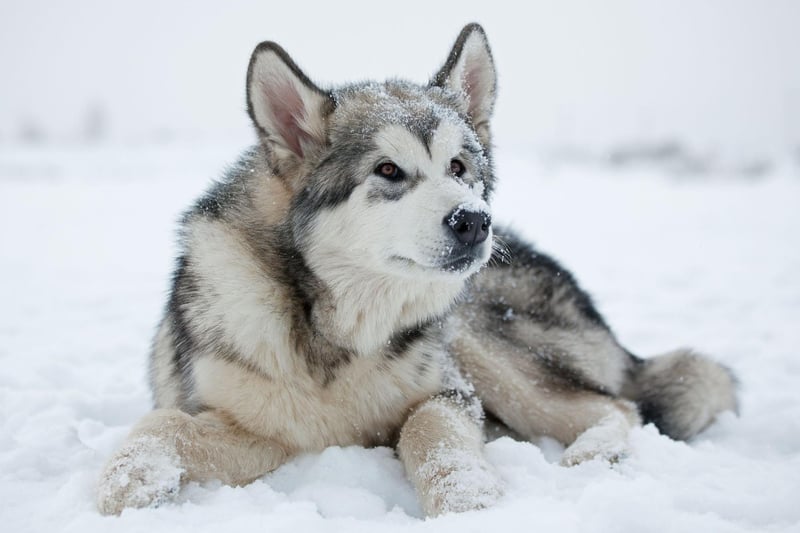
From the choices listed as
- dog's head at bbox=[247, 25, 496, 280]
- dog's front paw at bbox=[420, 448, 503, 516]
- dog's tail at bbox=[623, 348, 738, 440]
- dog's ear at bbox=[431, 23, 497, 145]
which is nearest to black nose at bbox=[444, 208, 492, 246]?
dog's head at bbox=[247, 25, 496, 280]

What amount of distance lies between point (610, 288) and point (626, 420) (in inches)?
194

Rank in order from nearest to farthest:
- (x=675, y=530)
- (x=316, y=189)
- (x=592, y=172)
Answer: (x=675, y=530) → (x=316, y=189) → (x=592, y=172)

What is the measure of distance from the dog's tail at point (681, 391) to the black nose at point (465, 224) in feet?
5.88

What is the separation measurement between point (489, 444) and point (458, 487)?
0.68 meters

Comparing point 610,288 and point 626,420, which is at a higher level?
point 610,288

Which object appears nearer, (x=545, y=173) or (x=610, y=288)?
(x=610, y=288)

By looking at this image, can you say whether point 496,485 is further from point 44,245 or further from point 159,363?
point 44,245

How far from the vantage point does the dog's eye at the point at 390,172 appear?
2.86 meters

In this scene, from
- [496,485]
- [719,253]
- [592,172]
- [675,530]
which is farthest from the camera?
[592,172]

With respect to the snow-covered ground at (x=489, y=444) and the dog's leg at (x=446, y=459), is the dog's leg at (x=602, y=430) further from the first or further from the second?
the dog's leg at (x=446, y=459)

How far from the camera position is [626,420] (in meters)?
3.30

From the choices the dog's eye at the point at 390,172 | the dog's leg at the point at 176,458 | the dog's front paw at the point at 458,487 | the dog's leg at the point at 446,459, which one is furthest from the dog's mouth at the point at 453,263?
the dog's leg at the point at 176,458

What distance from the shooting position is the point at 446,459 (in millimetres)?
2463

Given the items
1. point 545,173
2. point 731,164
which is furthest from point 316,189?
point 731,164
